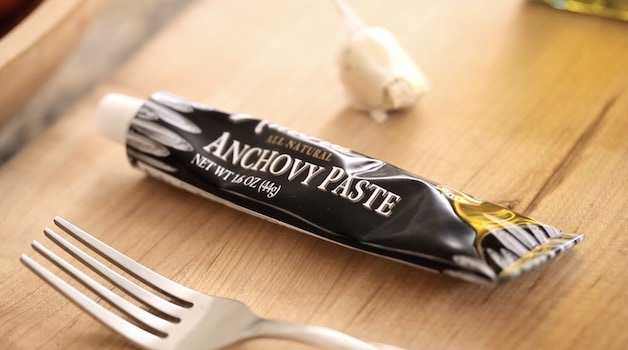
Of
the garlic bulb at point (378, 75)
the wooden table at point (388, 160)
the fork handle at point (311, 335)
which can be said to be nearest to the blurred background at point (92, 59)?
the wooden table at point (388, 160)

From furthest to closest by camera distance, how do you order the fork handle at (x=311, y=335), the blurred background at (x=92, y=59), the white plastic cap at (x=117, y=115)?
the blurred background at (x=92, y=59), the white plastic cap at (x=117, y=115), the fork handle at (x=311, y=335)

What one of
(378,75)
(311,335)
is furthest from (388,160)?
(311,335)

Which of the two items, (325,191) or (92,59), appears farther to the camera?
(92,59)

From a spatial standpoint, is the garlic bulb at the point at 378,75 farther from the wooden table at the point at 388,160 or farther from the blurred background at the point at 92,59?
the blurred background at the point at 92,59

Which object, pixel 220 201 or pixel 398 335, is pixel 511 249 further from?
pixel 220 201

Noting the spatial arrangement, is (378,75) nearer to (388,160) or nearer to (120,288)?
(388,160)
